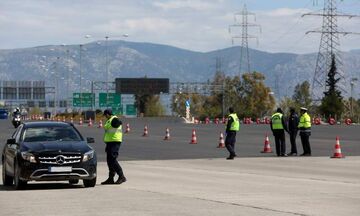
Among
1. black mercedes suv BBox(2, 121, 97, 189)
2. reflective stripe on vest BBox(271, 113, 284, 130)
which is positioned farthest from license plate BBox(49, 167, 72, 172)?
reflective stripe on vest BBox(271, 113, 284, 130)

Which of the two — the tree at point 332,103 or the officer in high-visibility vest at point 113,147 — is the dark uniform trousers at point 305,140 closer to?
the officer in high-visibility vest at point 113,147

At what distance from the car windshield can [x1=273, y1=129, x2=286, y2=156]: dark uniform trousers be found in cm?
1421

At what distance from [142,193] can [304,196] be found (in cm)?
321

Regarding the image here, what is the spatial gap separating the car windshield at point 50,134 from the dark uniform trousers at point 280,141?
1421cm

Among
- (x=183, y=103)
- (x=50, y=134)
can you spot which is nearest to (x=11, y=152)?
(x=50, y=134)

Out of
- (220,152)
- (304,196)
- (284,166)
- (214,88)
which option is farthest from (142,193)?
(214,88)

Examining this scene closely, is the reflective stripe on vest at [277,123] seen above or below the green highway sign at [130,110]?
below

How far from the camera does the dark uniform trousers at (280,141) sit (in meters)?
33.7

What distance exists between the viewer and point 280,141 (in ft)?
112

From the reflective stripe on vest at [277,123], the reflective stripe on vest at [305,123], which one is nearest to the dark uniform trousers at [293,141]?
the reflective stripe on vest at [305,123]

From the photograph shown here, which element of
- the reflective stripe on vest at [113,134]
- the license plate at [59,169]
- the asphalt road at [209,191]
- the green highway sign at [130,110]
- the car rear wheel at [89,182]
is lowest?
the asphalt road at [209,191]

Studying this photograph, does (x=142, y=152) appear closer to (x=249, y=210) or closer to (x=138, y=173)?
(x=138, y=173)

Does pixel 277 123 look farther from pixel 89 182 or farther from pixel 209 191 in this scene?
pixel 209 191

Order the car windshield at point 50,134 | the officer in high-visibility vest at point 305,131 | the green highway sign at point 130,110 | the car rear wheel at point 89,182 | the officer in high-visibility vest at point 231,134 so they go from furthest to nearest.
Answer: the green highway sign at point 130,110, the officer in high-visibility vest at point 305,131, the officer in high-visibility vest at point 231,134, the car windshield at point 50,134, the car rear wheel at point 89,182
